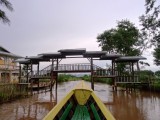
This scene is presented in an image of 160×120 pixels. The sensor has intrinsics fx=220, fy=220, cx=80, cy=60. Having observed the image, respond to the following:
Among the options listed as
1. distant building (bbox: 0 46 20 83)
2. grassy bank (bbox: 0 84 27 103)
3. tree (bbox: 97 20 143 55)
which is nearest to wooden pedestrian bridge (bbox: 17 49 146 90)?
grassy bank (bbox: 0 84 27 103)

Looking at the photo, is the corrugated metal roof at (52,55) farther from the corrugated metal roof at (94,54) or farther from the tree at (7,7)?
the tree at (7,7)

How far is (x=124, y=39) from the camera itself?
119 ft

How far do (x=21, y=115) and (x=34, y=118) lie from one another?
117 centimetres

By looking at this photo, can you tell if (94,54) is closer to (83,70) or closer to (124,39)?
(83,70)

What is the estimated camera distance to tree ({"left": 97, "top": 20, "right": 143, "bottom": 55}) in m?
35.6

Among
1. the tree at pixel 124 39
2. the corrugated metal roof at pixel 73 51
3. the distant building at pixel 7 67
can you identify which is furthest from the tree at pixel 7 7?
the tree at pixel 124 39

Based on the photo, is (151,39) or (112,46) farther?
(112,46)

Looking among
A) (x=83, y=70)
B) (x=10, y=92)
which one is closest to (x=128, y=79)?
(x=83, y=70)

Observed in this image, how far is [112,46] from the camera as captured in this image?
38.1m

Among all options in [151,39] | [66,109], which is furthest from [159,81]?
[66,109]

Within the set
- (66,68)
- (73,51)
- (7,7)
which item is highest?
(7,7)

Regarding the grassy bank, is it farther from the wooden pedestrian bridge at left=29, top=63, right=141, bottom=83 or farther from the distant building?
the distant building

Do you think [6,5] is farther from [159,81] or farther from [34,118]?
[159,81]

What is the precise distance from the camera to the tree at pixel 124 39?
35.6 m
